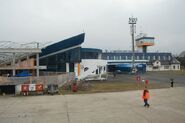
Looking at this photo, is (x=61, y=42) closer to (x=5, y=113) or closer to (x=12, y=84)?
(x=12, y=84)

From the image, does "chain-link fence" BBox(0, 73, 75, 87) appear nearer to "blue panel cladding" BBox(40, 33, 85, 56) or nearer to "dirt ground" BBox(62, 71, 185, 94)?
"dirt ground" BBox(62, 71, 185, 94)

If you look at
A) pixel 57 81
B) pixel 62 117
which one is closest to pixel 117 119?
pixel 62 117

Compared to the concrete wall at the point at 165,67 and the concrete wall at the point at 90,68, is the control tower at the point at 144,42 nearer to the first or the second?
the concrete wall at the point at 165,67

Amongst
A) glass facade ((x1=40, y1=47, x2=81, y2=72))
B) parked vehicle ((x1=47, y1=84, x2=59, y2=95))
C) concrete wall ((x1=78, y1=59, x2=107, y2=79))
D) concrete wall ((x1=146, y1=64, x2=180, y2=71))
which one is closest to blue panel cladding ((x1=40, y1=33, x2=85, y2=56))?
glass facade ((x1=40, y1=47, x2=81, y2=72))

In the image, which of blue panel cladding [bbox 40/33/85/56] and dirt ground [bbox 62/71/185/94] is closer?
dirt ground [bbox 62/71/185/94]

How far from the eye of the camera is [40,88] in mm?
28016

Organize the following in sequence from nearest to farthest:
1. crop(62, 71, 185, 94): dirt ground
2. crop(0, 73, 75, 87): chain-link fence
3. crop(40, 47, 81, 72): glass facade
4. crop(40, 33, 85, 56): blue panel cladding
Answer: crop(0, 73, 75, 87): chain-link fence → crop(62, 71, 185, 94): dirt ground → crop(40, 33, 85, 56): blue panel cladding → crop(40, 47, 81, 72): glass facade

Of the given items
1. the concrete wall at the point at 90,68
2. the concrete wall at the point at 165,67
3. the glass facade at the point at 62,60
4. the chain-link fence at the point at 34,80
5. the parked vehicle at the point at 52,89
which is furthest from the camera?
the concrete wall at the point at 165,67

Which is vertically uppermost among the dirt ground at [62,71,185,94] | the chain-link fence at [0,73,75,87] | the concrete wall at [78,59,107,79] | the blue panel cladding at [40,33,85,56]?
the blue panel cladding at [40,33,85,56]

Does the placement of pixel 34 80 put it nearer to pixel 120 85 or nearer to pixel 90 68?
pixel 120 85

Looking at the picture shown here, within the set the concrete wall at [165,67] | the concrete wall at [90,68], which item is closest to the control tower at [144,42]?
the concrete wall at [165,67]

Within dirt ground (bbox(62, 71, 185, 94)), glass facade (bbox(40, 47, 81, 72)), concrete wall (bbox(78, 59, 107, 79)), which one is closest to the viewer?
dirt ground (bbox(62, 71, 185, 94))

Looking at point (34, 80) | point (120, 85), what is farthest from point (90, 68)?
point (34, 80)

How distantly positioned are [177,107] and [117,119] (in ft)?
19.5
